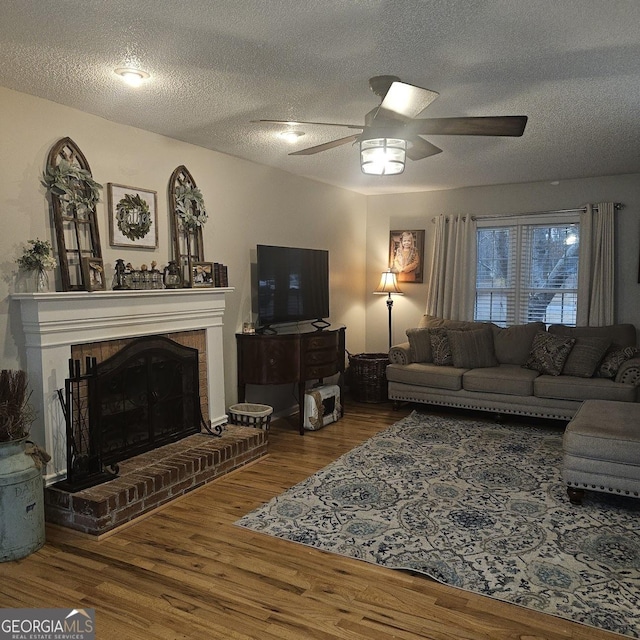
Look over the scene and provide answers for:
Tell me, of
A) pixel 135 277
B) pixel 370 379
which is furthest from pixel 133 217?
pixel 370 379

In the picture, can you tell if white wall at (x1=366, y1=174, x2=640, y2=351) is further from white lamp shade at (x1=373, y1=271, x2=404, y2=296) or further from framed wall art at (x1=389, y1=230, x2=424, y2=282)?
white lamp shade at (x1=373, y1=271, x2=404, y2=296)

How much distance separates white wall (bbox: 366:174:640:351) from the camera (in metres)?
5.65

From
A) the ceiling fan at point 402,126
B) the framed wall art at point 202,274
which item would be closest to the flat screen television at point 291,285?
the framed wall art at point 202,274

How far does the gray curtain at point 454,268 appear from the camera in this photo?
253 inches

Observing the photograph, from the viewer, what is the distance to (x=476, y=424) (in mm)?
5305

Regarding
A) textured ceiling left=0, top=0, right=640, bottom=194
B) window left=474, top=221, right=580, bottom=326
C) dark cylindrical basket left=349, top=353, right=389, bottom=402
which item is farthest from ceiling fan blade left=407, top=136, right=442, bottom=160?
window left=474, top=221, right=580, bottom=326

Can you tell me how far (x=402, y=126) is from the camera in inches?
114

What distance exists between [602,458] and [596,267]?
2.97m

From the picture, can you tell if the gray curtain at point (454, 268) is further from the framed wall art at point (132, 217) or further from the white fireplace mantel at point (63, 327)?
the framed wall art at point (132, 217)

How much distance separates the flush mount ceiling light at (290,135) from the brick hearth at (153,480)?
2.25m

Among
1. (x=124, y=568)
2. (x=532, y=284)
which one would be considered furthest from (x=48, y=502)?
A: (x=532, y=284)

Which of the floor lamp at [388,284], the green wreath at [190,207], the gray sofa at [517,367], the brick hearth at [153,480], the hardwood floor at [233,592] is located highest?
the green wreath at [190,207]

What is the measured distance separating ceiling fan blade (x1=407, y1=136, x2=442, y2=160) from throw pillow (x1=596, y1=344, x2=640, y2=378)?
2.95m

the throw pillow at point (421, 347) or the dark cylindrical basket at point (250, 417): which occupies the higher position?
the throw pillow at point (421, 347)
